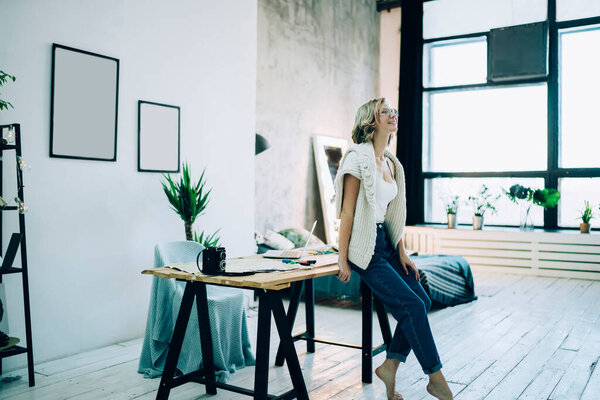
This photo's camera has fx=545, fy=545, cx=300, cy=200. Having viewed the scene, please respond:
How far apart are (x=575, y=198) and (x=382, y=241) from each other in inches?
230

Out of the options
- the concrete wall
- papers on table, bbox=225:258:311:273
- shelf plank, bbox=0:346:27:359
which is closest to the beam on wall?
the concrete wall

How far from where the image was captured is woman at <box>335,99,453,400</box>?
2.54 m

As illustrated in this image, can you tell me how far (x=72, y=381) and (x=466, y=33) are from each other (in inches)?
289

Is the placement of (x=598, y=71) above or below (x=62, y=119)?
above

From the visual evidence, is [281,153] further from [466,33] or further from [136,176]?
[466,33]

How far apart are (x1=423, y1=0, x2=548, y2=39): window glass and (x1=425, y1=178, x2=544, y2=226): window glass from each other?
2255 mm

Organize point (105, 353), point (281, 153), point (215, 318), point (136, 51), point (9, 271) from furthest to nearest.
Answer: point (281, 153) → point (136, 51) → point (105, 353) → point (215, 318) → point (9, 271)

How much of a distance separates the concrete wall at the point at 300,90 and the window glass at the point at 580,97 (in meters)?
2.84

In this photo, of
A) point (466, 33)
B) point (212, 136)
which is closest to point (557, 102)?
point (466, 33)

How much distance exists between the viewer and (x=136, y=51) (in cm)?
396

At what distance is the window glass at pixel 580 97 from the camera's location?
7.45 metres

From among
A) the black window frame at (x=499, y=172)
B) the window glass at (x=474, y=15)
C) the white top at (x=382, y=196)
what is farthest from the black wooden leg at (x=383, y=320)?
the window glass at (x=474, y=15)

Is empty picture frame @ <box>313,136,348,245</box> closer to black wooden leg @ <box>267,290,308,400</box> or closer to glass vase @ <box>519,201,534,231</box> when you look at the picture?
glass vase @ <box>519,201,534,231</box>

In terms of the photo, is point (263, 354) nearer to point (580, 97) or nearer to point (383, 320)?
point (383, 320)
